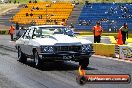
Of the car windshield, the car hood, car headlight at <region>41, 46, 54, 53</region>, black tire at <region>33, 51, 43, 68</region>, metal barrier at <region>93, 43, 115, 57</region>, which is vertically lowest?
metal barrier at <region>93, 43, 115, 57</region>

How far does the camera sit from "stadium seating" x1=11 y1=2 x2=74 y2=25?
61287 mm

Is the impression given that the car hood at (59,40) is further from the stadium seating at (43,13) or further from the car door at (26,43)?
the stadium seating at (43,13)

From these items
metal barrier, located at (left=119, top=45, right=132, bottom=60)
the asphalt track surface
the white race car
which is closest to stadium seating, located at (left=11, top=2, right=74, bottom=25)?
metal barrier, located at (left=119, top=45, right=132, bottom=60)

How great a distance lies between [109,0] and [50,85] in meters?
72.3

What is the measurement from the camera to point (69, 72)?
13383 mm

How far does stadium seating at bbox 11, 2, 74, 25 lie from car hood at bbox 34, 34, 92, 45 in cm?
4422

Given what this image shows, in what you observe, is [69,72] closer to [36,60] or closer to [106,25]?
[36,60]

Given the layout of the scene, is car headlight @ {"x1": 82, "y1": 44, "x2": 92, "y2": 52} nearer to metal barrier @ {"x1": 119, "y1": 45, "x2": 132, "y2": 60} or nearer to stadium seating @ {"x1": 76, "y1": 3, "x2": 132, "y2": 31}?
metal barrier @ {"x1": 119, "y1": 45, "x2": 132, "y2": 60}

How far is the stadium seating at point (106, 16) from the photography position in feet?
179

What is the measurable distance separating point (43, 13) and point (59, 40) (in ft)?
166

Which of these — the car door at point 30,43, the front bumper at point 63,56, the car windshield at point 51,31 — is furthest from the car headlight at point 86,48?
the car door at point 30,43

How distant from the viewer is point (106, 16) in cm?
5775

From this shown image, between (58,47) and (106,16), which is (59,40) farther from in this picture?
(106,16)

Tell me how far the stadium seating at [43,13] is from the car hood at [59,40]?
44.2 metres
